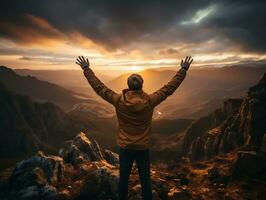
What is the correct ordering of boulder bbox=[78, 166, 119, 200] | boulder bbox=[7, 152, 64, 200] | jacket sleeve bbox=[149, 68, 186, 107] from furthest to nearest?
boulder bbox=[7, 152, 64, 200] → boulder bbox=[78, 166, 119, 200] → jacket sleeve bbox=[149, 68, 186, 107]

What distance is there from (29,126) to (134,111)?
11742cm

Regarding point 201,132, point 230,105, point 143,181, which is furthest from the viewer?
point 201,132

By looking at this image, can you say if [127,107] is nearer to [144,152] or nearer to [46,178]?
[144,152]

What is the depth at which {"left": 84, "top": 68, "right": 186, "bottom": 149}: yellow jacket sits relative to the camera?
7175 millimetres

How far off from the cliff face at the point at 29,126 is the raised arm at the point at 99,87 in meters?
104

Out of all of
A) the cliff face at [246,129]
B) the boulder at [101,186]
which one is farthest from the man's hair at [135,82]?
the cliff face at [246,129]

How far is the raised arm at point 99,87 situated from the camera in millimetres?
7328

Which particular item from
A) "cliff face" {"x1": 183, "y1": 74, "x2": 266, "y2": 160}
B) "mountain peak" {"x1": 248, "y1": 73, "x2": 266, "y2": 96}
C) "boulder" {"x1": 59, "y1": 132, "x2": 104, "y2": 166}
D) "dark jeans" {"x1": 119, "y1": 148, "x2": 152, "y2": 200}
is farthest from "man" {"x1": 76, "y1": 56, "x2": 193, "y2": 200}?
"mountain peak" {"x1": 248, "y1": 73, "x2": 266, "y2": 96}

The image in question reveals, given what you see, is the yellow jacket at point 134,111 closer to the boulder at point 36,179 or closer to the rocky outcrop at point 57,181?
the rocky outcrop at point 57,181

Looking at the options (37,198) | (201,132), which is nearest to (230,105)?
(201,132)

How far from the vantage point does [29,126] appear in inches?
4584

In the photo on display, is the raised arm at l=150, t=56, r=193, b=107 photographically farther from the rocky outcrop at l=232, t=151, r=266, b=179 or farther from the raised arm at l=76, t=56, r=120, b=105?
the rocky outcrop at l=232, t=151, r=266, b=179

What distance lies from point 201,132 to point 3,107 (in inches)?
3049

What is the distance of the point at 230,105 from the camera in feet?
255
